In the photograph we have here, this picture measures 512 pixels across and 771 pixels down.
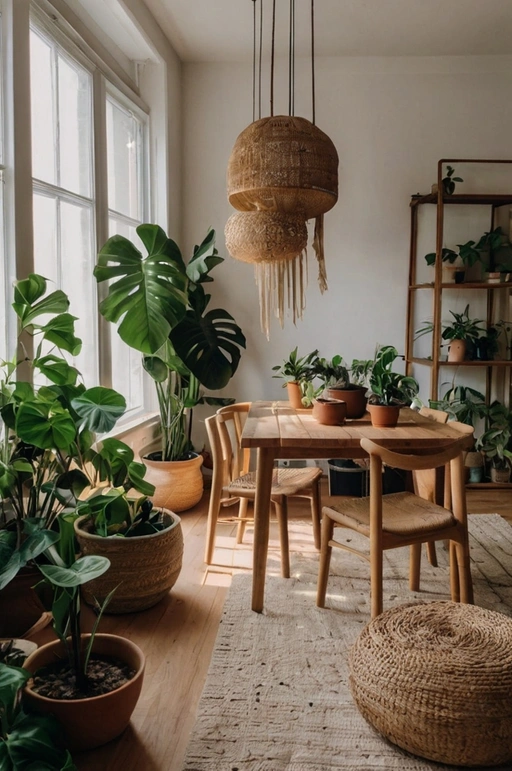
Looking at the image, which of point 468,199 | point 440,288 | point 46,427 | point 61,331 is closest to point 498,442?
point 440,288

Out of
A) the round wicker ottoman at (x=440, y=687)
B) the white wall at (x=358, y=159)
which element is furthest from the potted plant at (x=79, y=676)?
the white wall at (x=358, y=159)

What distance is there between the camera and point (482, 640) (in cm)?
169

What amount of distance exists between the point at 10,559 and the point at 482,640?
1.29m

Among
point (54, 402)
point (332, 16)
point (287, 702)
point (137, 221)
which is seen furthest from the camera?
point (137, 221)

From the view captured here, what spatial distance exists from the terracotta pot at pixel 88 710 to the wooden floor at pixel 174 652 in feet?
0.15

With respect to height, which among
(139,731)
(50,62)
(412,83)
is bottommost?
(139,731)

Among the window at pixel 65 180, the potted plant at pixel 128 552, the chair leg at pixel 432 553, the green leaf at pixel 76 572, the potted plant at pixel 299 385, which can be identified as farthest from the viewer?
the potted plant at pixel 299 385

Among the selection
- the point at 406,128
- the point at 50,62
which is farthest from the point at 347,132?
the point at 50,62

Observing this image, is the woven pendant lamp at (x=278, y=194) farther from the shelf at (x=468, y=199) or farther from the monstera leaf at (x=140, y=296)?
the shelf at (x=468, y=199)

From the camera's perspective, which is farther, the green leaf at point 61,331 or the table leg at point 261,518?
the table leg at point 261,518

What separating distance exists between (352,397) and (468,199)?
2014 mm

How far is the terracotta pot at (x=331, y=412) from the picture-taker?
8.55ft

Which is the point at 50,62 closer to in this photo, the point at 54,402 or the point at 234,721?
the point at 54,402

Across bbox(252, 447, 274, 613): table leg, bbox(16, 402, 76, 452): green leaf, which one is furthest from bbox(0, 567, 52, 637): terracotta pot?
bbox(252, 447, 274, 613): table leg
